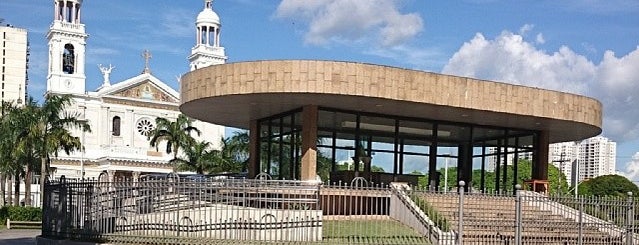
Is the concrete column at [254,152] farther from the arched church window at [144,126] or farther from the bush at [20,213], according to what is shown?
the arched church window at [144,126]

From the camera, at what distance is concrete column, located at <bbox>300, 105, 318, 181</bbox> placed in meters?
23.5

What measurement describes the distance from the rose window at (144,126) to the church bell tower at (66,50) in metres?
6.45

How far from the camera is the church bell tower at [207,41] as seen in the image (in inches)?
3295

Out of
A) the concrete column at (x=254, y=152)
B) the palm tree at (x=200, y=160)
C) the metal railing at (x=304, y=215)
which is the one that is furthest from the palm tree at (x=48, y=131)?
the metal railing at (x=304, y=215)

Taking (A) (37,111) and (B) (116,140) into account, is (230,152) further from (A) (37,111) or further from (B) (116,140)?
(B) (116,140)

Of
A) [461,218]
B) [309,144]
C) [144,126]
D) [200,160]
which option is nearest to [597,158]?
[144,126]

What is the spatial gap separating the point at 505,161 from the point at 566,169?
99656 millimetres

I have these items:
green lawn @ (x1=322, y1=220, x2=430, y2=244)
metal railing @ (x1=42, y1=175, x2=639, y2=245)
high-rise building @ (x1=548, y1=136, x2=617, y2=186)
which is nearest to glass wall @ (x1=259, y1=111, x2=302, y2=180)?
metal railing @ (x1=42, y1=175, x2=639, y2=245)

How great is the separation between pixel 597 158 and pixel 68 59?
7632 centimetres

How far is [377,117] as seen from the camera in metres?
26.0

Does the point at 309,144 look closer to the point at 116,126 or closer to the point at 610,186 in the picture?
the point at 610,186

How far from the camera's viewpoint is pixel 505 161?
3067 cm

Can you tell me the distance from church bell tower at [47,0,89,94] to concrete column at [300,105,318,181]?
56744 mm

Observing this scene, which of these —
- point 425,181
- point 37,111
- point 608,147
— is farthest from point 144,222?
point 608,147
